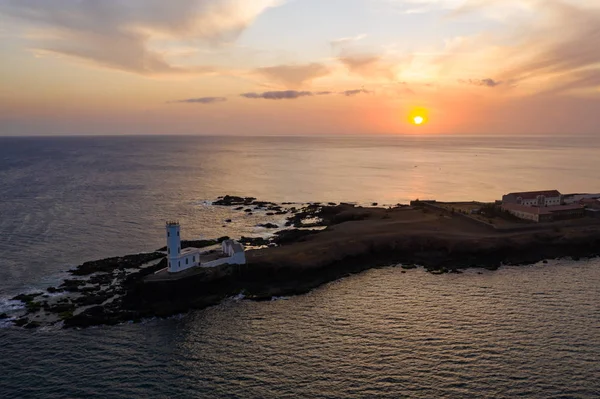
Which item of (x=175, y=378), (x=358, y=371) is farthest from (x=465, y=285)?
(x=175, y=378)

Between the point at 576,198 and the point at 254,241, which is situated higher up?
the point at 576,198

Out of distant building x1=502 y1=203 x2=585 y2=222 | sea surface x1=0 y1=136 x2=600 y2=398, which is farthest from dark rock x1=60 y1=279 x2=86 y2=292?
distant building x1=502 y1=203 x2=585 y2=222

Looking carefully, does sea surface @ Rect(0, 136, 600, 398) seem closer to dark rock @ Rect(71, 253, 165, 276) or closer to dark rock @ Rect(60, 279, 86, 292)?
dark rock @ Rect(60, 279, 86, 292)

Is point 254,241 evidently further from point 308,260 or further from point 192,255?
point 192,255

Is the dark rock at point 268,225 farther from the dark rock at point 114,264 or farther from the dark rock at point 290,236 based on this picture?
the dark rock at point 114,264

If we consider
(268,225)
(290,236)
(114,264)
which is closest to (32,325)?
(114,264)

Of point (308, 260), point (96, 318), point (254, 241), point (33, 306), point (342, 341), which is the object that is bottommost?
point (342, 341)

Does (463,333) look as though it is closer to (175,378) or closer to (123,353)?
(175,378)
